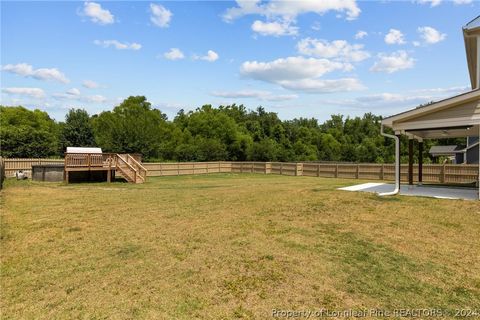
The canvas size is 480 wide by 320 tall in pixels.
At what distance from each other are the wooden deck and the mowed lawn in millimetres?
9074

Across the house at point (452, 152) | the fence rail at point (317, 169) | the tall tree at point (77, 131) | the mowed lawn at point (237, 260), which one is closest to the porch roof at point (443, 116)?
the mowed lawn at point (237, 260)

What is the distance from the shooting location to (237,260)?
16.6 feet

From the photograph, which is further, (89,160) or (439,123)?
(89,160)

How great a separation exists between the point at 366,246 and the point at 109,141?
33409mm

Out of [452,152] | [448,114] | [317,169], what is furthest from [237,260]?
[452,152]

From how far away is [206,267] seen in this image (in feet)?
15.8

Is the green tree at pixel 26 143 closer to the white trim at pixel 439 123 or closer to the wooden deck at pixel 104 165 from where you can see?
the wooden deck at pixel 104 165

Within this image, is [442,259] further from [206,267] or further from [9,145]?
[9,145]

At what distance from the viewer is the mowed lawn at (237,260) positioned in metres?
3.75

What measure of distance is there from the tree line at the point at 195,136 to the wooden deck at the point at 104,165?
15161 mm

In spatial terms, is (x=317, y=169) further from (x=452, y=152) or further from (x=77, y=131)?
(x=77, y=131)

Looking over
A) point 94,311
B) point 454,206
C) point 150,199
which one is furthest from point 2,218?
point 454,206

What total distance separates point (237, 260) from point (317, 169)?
22674 mm

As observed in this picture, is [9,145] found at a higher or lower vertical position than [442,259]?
higher
